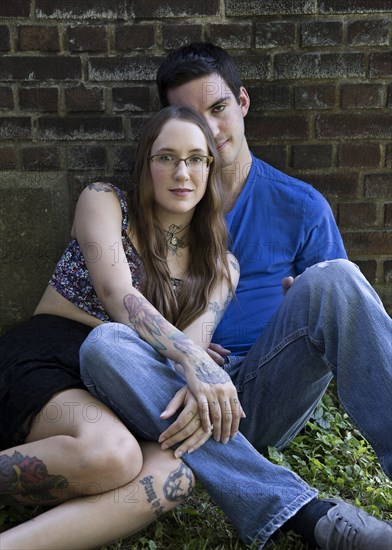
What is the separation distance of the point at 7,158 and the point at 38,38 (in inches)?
19.7

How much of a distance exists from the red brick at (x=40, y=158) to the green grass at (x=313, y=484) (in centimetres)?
143

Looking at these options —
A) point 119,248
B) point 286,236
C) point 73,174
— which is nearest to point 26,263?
point 73,174

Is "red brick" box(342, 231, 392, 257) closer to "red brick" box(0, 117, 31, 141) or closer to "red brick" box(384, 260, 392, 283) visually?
"red brick" box(384, 260, 392, 283)

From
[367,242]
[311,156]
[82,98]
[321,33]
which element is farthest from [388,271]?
[82,98]

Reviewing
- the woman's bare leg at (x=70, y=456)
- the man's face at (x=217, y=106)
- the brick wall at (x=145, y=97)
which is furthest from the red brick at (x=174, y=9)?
the woman's bare leg at (x=70, y=456)

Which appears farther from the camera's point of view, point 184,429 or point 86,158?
point 86,158

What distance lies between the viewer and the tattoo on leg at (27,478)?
6.69ft

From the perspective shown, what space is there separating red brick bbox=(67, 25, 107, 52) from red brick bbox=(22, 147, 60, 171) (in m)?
0.42

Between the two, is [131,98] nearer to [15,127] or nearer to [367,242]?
[15,127]

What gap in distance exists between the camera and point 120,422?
210 centimetres

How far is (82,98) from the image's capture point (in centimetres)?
302

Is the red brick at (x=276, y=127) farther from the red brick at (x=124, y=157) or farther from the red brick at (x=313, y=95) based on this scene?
the red brick at (x=124, y=157)

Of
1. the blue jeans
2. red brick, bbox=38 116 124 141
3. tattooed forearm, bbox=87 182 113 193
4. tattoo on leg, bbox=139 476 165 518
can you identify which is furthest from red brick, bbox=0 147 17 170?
tattoo on leg, bbox=139 476 165 518

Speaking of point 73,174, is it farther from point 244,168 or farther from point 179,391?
point 179,391
